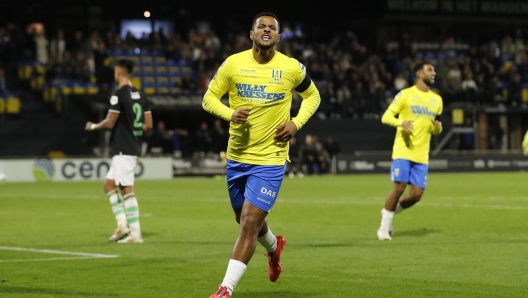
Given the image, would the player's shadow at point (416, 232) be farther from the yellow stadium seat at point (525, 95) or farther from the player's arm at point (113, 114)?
the yellow stadium seat at point (525, 95)

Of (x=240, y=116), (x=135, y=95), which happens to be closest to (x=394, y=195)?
(x=135, y=95)

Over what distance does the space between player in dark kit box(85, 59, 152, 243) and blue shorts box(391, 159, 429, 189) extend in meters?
3.51

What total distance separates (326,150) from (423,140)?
2578 centimetres

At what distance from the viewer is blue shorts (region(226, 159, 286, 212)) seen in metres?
8.27

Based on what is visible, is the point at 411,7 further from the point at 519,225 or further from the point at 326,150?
the point at 519,225

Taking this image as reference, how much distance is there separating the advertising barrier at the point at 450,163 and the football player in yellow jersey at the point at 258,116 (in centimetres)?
3115

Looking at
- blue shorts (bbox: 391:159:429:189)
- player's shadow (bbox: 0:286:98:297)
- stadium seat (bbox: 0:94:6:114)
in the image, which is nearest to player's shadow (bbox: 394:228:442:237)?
blue shorts (bbox: 391:159:429:189)

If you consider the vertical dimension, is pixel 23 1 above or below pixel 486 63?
above

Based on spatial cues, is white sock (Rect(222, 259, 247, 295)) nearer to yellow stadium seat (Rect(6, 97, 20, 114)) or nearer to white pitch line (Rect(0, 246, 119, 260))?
white pitch line (Rect(0, 246, 119, 260))

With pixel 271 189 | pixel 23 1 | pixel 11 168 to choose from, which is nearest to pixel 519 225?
pixel 271 189

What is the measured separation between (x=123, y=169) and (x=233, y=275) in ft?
20.3

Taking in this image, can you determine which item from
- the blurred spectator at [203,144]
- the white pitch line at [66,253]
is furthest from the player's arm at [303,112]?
the blurred spectator at [203,144]

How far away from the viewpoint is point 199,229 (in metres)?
15.7

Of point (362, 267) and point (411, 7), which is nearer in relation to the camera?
point (362, 267)
